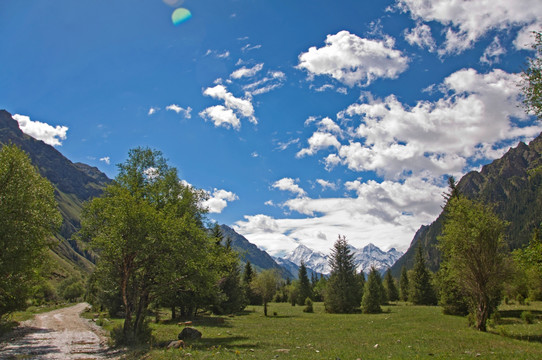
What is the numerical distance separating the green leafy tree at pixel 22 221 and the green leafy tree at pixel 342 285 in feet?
172

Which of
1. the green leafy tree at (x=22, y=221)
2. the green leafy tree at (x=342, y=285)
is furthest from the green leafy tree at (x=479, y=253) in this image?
the green leafy tree at (x=22, y=221)

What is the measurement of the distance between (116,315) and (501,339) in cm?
6477

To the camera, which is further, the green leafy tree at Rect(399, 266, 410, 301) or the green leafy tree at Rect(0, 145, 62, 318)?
the green leafy tree at Rect(399, 266, 410, 301)

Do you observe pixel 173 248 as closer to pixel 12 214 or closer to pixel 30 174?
pixel 12 214

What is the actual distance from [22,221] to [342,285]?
186ft

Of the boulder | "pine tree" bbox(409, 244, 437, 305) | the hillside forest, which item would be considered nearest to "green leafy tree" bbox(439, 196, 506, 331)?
the hillside forest

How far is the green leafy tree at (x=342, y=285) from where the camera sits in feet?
206

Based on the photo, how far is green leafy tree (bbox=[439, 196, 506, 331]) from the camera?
2862 cm

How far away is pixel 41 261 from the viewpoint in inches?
1069

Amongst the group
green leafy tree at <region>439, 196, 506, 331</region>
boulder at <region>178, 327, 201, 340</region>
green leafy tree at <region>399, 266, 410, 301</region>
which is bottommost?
green leafy tree at <region>399, 266, 410, 301</region>

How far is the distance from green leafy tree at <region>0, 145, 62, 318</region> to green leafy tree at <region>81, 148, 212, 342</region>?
11.7 feet

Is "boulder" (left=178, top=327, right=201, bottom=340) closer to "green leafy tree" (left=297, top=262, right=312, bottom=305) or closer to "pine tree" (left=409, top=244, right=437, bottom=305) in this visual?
"pine tree" (left=409, top=244, right=437, bottom=305)

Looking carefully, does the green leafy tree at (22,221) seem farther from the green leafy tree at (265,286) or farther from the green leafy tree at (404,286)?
the green leafy tree at (404,286)

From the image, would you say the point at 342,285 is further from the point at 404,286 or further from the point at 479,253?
the point at 404,286
